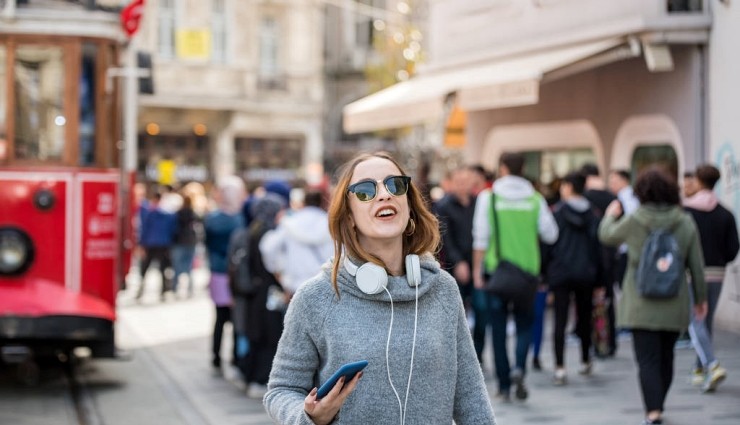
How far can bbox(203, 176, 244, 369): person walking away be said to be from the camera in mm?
Result: 11523

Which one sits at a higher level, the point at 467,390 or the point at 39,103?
the point at 39,103

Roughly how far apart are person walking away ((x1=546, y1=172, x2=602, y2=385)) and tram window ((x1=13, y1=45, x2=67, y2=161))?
413 cm

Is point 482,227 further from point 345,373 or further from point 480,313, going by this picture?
point 345,373

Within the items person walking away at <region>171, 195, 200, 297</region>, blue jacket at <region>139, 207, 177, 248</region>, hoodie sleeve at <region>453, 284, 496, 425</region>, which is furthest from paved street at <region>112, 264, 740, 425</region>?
hoodie sleeve at <region>453, 284, 496, 425</region>

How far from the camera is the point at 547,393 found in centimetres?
1018

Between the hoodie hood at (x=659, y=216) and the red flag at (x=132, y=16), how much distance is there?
461 centimetres

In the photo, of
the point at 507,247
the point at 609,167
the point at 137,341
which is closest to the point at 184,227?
the point at 137,341

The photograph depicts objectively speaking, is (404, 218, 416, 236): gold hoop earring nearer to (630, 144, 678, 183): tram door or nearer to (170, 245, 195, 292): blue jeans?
(630, 144, 678, 183): tram door

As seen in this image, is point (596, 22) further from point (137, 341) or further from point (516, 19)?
point (137, 341)

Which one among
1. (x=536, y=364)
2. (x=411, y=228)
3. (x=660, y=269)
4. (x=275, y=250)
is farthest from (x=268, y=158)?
(x=411, y=228)

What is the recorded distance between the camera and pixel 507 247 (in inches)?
376

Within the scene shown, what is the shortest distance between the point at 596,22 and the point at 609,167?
78.0 inches

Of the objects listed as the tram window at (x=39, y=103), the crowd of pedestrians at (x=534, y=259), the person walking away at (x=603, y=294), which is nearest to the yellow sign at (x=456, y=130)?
the crowd of pedestrians at (x=534, y=259)

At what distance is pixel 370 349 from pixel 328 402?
0.22m
